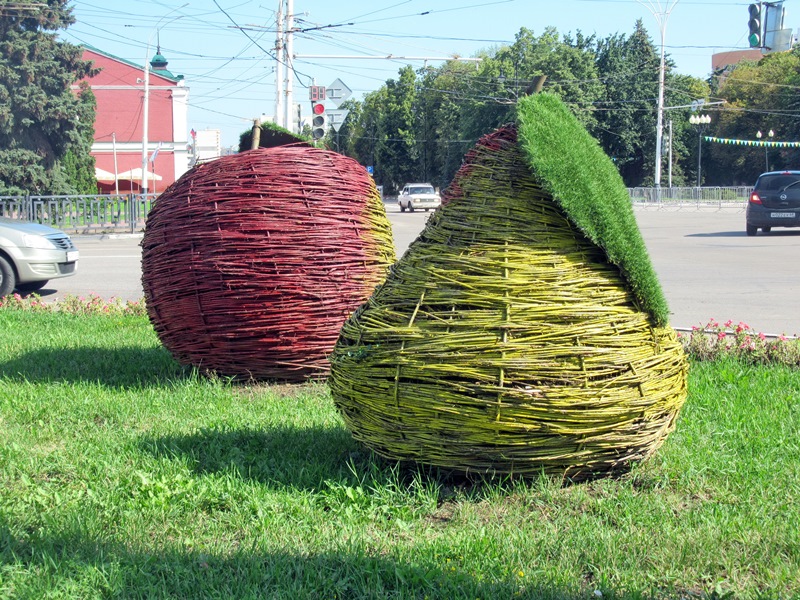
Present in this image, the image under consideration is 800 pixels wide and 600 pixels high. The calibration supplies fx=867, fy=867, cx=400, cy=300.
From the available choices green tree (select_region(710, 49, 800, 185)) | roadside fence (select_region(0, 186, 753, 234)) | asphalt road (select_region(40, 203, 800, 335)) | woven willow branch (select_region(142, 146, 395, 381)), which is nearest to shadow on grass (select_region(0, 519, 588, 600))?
woven willow branch (select_region(142, 146, 395, 381))

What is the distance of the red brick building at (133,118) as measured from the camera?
64062 millimetres

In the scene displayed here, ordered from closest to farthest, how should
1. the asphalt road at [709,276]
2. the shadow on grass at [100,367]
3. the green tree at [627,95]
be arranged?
the shadow on grass at [100,367]
the asphalt road at [709,276]
the green tree at [627,95]

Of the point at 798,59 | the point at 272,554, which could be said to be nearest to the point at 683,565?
the point at 272,554

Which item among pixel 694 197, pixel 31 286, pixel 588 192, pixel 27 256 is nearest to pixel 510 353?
pixel 588 192

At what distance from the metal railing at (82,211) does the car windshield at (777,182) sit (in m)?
16.9

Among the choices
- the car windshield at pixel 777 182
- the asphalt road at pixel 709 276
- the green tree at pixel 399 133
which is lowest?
the asphalt road at pixel 709 276

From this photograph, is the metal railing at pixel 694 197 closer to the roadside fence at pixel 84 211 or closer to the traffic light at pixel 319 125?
the roadside fence at pixel 84 211

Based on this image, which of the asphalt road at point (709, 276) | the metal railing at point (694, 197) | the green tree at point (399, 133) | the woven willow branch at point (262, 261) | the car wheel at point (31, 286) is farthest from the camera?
the green tree at point (399, 133)

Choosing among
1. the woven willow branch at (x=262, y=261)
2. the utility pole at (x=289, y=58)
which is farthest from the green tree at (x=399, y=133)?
the woven willow branch at (x=262, y=261)

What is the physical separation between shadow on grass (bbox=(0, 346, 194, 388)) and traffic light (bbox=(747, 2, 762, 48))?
17381 mm

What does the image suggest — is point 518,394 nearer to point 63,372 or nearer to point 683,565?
point 683,565

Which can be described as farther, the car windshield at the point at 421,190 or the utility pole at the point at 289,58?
the car windshield at the point at 421,190

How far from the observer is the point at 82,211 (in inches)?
1069

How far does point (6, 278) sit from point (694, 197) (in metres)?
45.6
